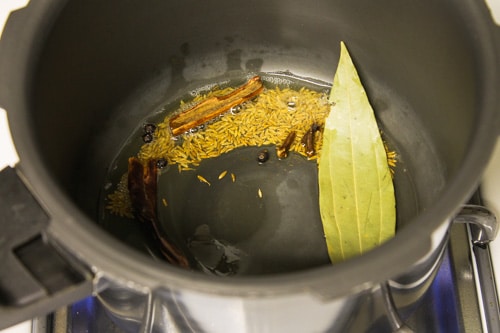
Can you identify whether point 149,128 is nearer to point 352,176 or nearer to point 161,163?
point 161,163

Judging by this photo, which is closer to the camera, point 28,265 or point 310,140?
point 28,265

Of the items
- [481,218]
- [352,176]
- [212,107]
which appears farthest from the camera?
[212,107]

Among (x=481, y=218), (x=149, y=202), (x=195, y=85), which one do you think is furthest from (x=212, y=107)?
(x=481, y=218)

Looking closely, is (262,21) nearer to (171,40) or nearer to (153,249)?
(171,40)

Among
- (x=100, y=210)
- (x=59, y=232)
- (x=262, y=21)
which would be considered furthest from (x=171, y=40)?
(x=59, y=232)

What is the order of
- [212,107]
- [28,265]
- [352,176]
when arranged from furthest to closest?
[212,107] < [352,176] < [28,265]

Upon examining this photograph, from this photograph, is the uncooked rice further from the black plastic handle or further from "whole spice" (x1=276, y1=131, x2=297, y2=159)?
the black plastic handle

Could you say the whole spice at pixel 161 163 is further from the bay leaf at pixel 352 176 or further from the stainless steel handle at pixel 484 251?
the stainless steel handle at pixel 484 251

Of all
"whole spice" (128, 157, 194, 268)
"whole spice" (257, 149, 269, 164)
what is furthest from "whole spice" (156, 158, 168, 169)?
"whole spice" (257, 149, 269, 164)
